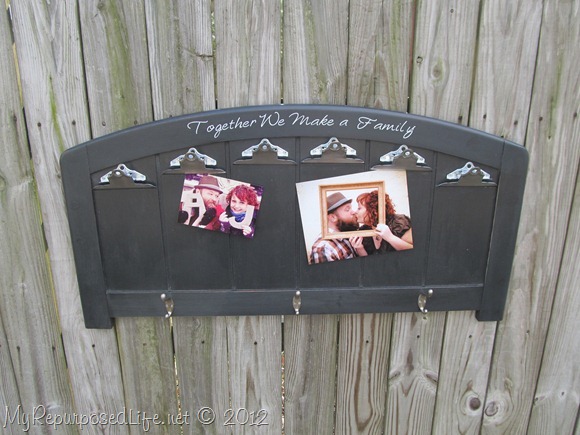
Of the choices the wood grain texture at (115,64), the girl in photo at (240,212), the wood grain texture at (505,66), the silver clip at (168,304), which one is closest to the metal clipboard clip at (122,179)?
the wood grain texture at (115,64)

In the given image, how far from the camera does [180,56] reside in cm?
125

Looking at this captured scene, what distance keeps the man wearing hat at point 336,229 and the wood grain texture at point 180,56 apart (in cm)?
44

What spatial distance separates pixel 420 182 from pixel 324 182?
0.27 m

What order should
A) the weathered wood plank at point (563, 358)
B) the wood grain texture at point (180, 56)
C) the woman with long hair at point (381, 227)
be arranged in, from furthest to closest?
the weathered wood plank at point (563, 358)
the woman with long hair at point (381, 227)
the wood grain texture at point (180, 56)

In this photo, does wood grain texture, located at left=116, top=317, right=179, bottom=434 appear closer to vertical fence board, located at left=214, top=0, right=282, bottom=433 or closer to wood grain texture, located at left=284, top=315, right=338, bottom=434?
wood grain texture, located at left=284, top=315, right=338, bottom=434

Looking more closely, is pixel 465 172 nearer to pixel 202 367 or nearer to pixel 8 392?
pixel 202 367

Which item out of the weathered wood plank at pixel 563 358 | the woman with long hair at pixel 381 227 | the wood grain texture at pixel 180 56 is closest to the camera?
the wood grain texture at pixel 180 56

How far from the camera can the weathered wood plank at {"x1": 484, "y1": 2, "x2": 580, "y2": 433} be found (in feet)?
4.21

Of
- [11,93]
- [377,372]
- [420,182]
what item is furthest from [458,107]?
[11,93]

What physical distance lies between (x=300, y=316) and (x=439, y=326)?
17.8 inches

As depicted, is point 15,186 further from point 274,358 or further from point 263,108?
point 274,358

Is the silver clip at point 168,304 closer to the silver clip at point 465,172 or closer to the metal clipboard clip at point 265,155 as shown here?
the metal clipboard clip at point 265,155

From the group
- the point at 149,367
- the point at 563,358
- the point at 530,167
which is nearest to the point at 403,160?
the point at 530,167

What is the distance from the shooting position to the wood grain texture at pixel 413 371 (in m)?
1.49
